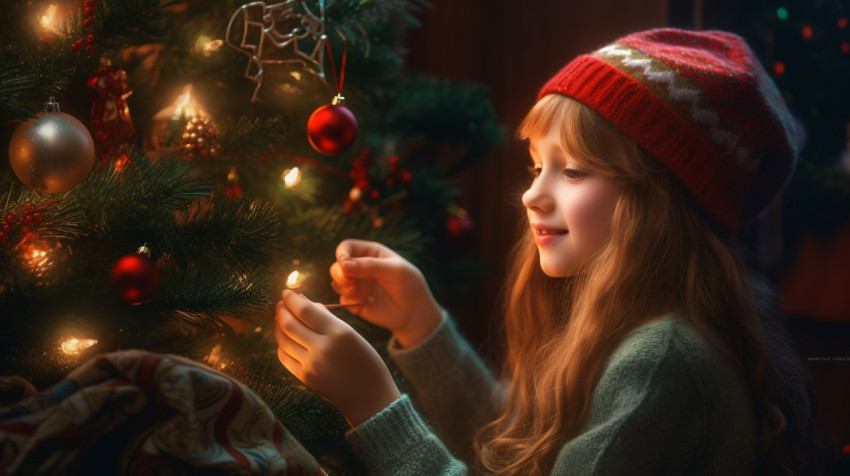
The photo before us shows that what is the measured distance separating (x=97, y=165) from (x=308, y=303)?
267 mm

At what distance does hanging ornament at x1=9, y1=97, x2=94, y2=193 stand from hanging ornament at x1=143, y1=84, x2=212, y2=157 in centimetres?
15

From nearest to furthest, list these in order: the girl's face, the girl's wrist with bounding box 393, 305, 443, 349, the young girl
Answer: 1. the young girl
2. the girl's face
3. the girl's wrist with bounding box 393, 305, 443, 349

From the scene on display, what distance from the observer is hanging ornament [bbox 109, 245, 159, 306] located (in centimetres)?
64

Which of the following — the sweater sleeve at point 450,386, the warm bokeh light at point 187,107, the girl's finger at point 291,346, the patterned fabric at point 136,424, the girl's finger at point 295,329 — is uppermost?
the warm bokeh light at point 187,107

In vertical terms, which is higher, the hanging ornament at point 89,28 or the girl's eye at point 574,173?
the hanging ornament at point 89,28

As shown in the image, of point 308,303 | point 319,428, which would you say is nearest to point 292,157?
point 308,303

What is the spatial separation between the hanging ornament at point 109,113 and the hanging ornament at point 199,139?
0.20ft

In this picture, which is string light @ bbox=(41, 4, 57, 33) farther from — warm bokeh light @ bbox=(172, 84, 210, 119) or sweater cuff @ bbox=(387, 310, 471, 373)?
sweater cuff @ bbox=(387, 310, 471, 373)

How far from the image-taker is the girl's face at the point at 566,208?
0.86 meters

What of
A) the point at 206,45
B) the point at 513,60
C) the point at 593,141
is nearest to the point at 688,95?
the point at 593,141

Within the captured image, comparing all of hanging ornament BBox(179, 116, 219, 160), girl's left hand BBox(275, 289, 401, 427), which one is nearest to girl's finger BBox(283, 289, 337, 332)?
girl's left hand BBox(275, 289, 401, 427)

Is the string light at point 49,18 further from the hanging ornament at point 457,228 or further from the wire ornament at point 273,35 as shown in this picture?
the hanging ornament at point 457,228

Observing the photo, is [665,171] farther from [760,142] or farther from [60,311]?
[60,311]

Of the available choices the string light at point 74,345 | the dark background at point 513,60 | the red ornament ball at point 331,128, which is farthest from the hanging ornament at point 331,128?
the dark background at point 513,60
